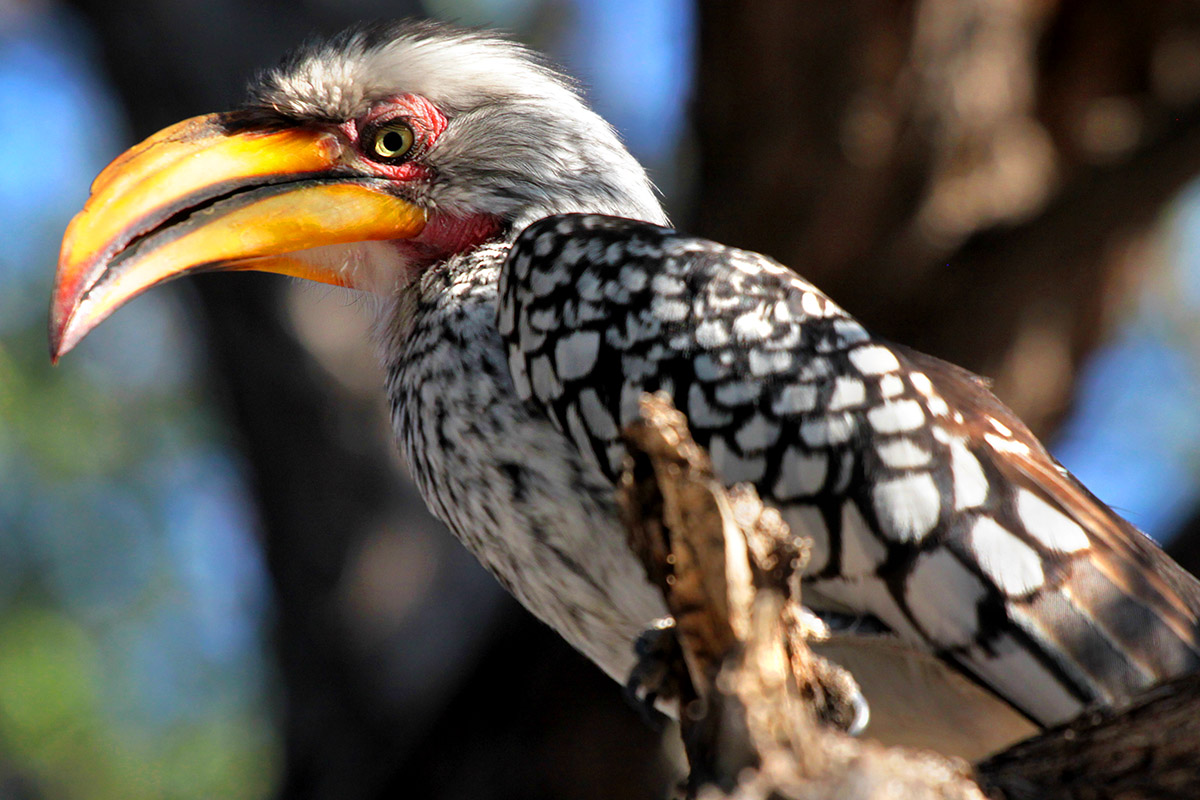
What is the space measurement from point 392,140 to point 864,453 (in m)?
1.70

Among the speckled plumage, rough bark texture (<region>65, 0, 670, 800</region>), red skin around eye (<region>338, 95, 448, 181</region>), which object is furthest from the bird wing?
rough bark texture (<region>65, 0, 670, 800</region>)

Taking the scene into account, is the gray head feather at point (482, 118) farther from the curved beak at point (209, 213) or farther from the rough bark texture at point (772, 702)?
the rough bark texture at point (772, 702)

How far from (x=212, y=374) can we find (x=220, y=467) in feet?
16.5

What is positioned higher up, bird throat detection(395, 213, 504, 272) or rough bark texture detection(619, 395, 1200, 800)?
rough bark texture detection(619, 395, 1200, 800)

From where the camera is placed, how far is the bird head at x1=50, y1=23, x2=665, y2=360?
303cm

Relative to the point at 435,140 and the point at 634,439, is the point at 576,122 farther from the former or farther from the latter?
the point at 634,439

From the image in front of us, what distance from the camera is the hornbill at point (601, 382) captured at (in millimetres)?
2465

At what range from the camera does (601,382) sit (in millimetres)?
2781

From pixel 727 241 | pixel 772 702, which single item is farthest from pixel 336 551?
pixel 772 702

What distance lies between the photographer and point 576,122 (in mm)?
3580

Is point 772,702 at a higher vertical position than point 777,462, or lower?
higher

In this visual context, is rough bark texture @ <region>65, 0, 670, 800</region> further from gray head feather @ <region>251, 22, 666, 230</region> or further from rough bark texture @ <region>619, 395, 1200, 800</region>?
rough bark texture @ <region>619, 395, 1200, 800</region>

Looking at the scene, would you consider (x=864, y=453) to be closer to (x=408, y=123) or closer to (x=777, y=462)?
(x=777, y=462)

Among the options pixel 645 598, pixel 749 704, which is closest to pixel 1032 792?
pixel 749 704
